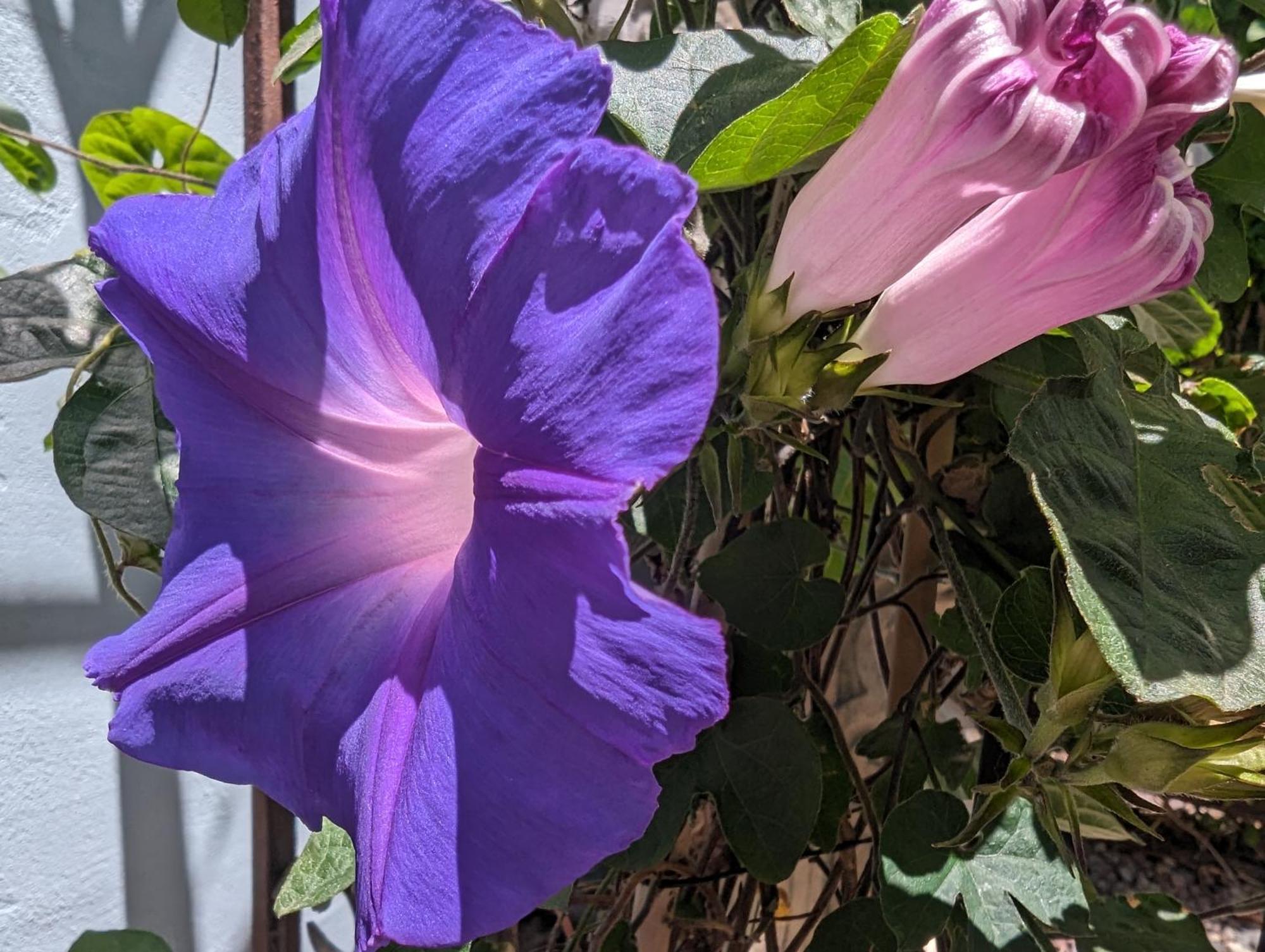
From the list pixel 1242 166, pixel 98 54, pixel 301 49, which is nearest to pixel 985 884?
pixel 1242 166

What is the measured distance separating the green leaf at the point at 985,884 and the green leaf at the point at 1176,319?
0.46 metres

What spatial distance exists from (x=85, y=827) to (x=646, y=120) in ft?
3.36

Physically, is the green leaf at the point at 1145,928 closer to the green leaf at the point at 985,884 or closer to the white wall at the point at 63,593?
the green leaf at the point at 985,884

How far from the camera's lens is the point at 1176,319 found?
2.61 feet

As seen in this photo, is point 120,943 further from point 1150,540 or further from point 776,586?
point 1150,540

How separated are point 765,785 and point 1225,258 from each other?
488 mm

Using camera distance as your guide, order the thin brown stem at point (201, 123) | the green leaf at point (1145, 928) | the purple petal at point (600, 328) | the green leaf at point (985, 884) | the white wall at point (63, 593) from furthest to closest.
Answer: the white wall at point (63, 593)
the thin brown stem at point (201, 123)
the green leaf at point (1145, 928)
the green leaf at point (985, 884)
the purple petal at point (600, 328)

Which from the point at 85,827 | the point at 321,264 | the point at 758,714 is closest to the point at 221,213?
the point at 321,264

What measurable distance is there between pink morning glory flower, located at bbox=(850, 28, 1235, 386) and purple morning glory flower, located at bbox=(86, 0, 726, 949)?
166 mm

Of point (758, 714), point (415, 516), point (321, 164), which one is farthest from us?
point (758, 714)

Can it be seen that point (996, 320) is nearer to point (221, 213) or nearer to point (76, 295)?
point (221, 213)

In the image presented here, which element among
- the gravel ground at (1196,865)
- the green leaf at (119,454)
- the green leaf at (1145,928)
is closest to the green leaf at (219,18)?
the green leaf at (119,454)

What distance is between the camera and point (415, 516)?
488 millimetres

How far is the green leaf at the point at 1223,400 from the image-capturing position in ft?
2.32
